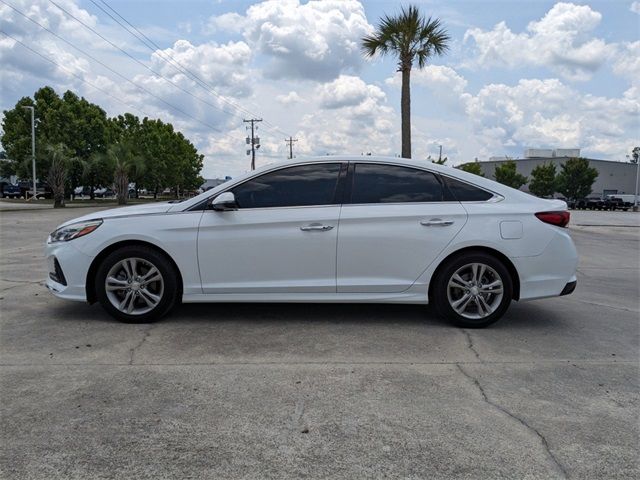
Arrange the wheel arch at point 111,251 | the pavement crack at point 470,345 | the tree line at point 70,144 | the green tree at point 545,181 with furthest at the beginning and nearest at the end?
the green tree at point 545,181 < the tree line at point 70,144 < the wheel arch at point 111,251 < the pavement crack at point 470,345

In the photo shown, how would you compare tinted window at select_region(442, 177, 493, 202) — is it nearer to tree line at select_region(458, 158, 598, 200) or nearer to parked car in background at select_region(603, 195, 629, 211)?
parked car in background at select_region(603, 195, 629, 211)

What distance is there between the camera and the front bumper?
482 centimetres

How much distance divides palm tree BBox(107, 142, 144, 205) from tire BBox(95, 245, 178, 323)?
1580 inches

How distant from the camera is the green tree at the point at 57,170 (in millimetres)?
34188

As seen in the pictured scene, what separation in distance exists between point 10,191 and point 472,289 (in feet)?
194

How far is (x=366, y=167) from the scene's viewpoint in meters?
5.00

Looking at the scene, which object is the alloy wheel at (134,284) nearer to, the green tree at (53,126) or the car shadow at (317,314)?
the car shadow at (317,314)

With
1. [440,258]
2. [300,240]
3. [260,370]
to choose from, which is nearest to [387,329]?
[440,258]

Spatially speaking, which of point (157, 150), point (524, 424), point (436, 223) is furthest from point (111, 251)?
point (157, 150)

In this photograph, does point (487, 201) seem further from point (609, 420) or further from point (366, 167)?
point (609, 420)

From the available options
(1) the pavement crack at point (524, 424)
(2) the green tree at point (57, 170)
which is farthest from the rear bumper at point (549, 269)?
(2) the green tree at point (57, 170)

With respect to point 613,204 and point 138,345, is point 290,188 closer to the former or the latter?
point 138,345

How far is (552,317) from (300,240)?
294 cm

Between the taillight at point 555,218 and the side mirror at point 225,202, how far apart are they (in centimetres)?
292
